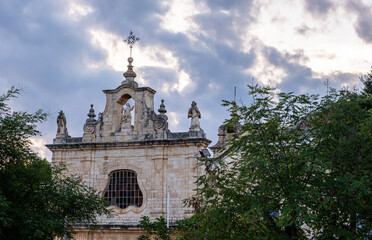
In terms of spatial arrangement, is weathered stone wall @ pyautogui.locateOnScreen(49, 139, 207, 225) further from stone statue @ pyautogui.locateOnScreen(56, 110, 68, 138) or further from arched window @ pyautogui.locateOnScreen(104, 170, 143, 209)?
stone statue @ pyautogui.locateOnScreen(56, 110, 68, 138)

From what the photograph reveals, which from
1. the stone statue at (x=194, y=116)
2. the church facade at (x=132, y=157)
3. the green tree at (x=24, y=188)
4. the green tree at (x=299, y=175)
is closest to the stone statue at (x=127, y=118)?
the church facade at (x=132, y=157)

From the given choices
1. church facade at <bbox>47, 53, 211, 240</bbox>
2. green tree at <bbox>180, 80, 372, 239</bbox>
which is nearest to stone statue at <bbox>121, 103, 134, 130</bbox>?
church facade at <bbox>47, 53, 211, 240</bbox>

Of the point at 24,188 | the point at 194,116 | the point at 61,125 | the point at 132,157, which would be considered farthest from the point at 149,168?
the point at 24,188

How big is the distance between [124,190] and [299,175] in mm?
20162

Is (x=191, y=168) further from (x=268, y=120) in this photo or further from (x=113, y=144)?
(x=268, y=120)

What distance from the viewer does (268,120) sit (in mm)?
18453

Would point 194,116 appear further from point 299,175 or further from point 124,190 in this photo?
point 299,175

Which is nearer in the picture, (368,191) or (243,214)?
(368,191)

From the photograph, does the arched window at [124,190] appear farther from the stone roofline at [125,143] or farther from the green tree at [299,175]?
the green tree at [299,175]

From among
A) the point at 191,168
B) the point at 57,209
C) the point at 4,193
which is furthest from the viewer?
the point at 191,168

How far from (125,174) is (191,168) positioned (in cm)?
415

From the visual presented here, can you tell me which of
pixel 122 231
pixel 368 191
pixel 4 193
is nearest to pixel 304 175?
pixel 368 191

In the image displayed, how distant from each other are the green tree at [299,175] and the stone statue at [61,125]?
2088 cm

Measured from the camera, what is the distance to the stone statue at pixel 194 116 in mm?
35375
